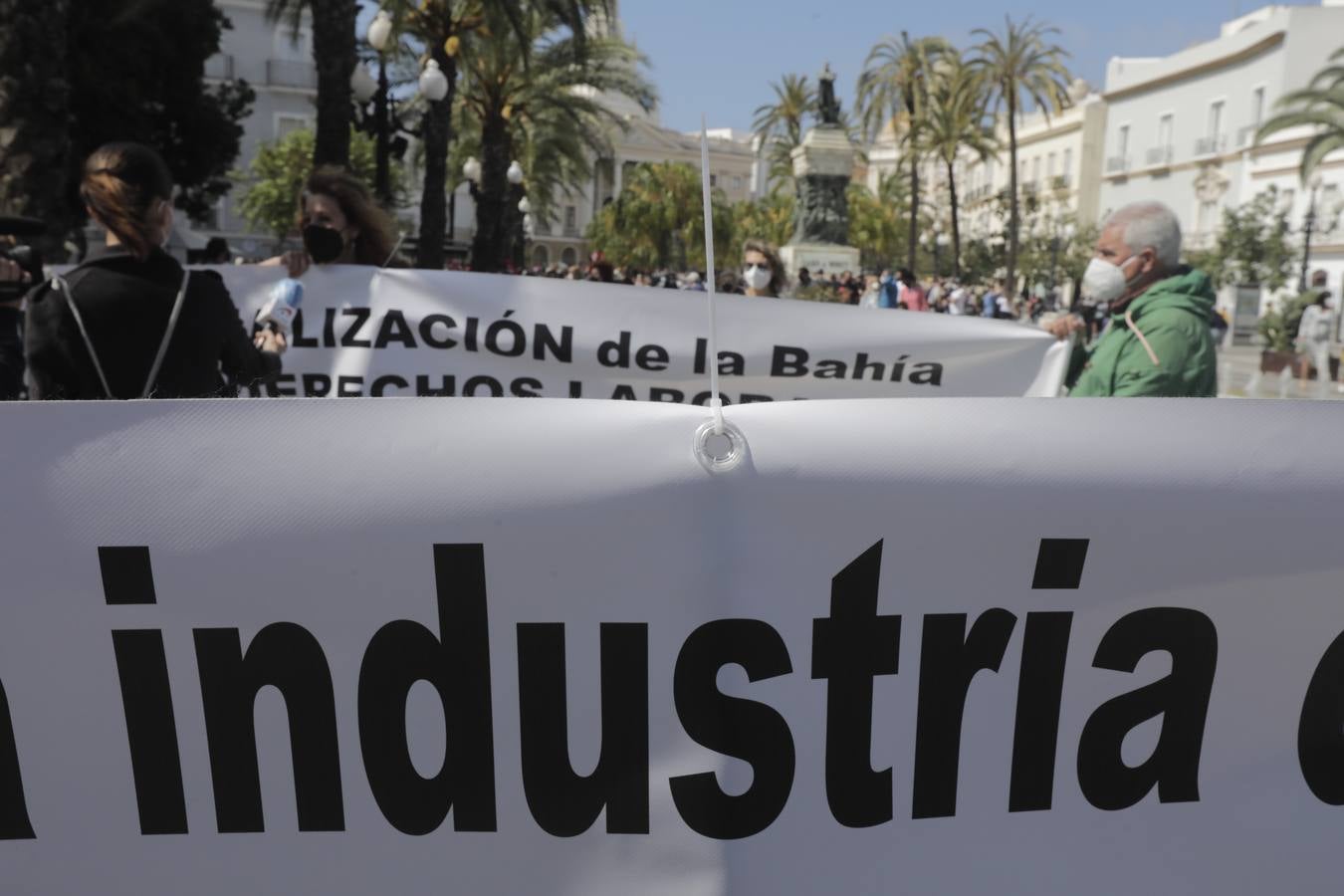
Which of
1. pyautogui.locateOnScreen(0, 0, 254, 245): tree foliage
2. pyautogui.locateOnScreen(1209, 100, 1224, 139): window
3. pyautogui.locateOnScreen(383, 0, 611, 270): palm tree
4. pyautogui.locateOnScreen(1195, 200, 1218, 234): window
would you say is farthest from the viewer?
pyautogui.locateOnScreen(1209, 100, 1224, 139): window

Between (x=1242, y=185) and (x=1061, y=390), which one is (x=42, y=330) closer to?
(x=1061, y=390)

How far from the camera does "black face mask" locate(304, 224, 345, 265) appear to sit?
183 inches

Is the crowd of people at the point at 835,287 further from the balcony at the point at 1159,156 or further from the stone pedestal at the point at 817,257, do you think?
the balcony at the point at 1159,156

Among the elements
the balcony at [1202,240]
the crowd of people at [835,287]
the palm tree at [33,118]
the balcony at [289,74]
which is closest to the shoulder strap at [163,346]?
the crowd of people at [835,287]

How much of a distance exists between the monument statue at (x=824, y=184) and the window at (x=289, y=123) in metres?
34.9

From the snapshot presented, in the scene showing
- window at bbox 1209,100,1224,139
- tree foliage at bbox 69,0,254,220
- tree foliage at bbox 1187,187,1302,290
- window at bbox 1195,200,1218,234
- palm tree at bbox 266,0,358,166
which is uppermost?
window at bbox 1209,100,1224,139

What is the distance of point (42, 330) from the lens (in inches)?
105

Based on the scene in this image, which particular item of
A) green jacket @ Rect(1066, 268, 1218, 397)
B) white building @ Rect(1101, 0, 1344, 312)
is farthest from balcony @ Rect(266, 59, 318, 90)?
green jacket @ Rect(1066, 268, 1218, 397)

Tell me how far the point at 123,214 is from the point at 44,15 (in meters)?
8.57

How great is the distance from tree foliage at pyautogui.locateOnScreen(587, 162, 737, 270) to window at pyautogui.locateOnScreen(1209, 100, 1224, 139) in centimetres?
2480

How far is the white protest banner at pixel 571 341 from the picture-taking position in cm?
470

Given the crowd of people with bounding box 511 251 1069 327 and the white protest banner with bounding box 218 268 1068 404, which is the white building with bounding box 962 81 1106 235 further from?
the white protest banner with bounding box 218 268 1068 404

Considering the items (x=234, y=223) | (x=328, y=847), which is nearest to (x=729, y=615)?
(x=328, y=847)

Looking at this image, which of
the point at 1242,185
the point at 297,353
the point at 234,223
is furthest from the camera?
the point at 234,223
